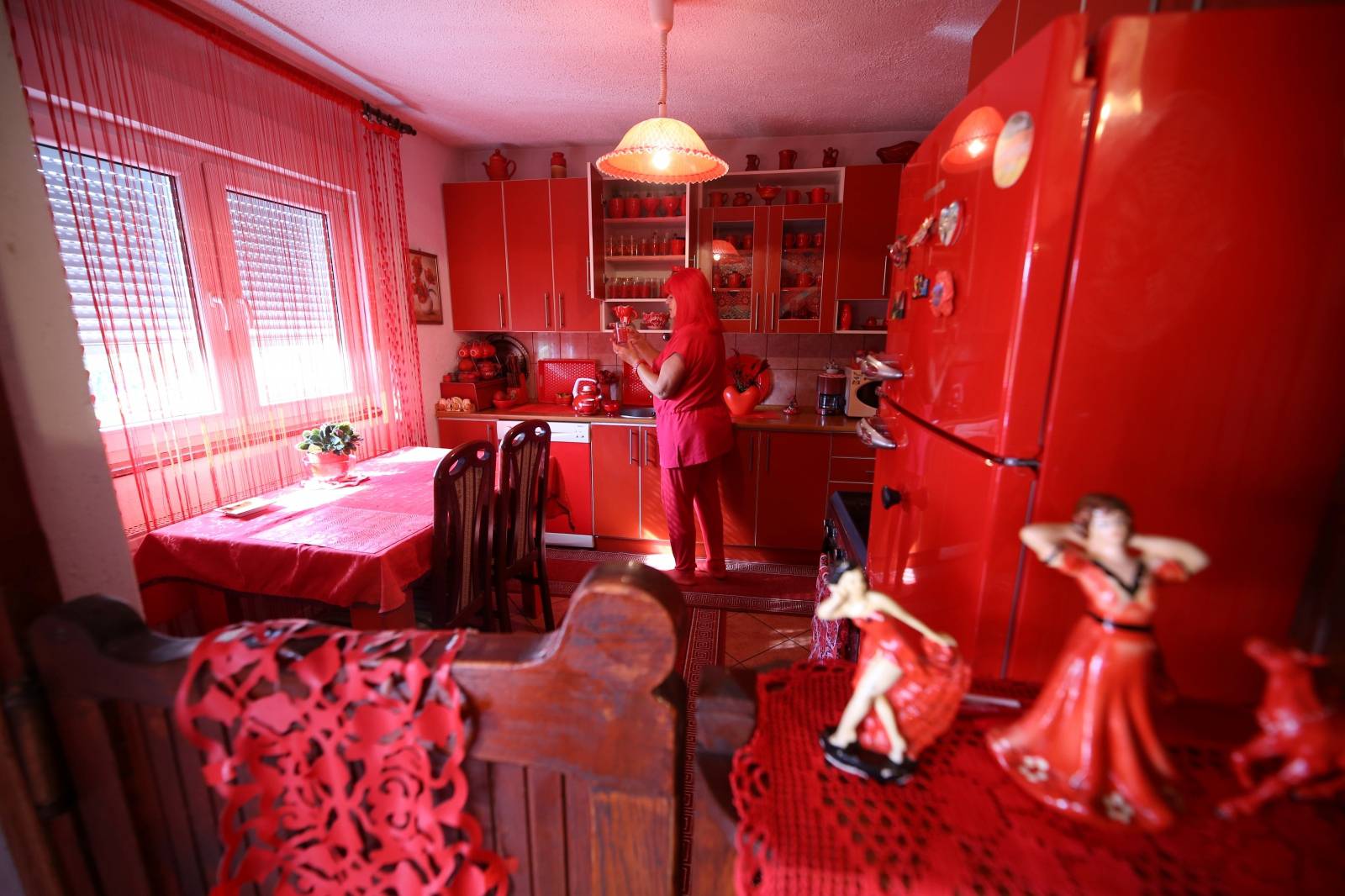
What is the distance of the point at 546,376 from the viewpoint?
147 inches

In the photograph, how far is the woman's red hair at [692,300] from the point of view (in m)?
2.54

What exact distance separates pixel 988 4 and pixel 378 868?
9.07ft

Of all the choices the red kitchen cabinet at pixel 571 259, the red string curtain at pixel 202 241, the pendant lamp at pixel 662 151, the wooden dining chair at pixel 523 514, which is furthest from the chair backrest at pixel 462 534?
the red kitchen cabinet at pixel 571 259

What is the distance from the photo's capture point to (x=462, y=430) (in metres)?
3.37

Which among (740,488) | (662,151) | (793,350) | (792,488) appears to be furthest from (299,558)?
(793,350)

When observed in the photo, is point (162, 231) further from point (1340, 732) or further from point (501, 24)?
point (1340, 732)

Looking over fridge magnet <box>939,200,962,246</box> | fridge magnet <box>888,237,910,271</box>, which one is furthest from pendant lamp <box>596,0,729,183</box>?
fridge magnet <box>939,200,962,246</box>

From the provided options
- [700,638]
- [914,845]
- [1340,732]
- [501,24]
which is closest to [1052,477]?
[1340,732]

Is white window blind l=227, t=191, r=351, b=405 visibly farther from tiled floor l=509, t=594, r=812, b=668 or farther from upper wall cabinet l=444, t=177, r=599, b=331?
tiled floor l=509, t=594, r=812, b=668

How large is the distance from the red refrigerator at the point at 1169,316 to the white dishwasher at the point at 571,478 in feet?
8.70

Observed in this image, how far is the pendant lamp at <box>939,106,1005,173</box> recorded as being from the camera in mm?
803

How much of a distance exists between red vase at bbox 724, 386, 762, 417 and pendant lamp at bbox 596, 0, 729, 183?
4.36 feet

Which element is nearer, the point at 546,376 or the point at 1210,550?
the point at 1210,550

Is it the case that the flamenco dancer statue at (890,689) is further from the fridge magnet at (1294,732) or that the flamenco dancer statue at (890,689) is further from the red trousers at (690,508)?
the red trousers at (690,508)
